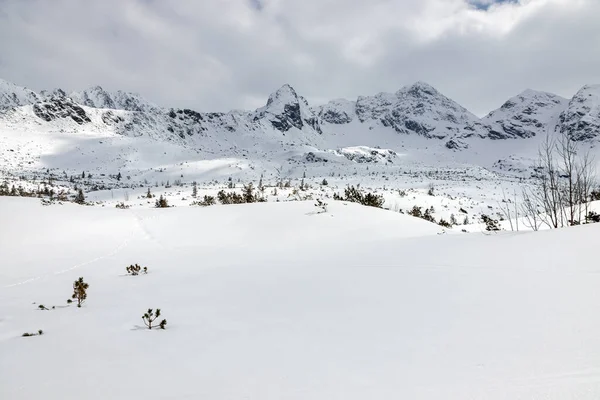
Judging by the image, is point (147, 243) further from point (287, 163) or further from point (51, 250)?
point (287, 163)

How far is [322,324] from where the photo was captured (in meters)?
3.39

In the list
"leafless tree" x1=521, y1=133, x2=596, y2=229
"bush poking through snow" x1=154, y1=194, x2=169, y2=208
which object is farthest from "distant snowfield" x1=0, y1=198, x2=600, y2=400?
"bush poking through snow" x1=154, y1=194, x2=169, y2=208

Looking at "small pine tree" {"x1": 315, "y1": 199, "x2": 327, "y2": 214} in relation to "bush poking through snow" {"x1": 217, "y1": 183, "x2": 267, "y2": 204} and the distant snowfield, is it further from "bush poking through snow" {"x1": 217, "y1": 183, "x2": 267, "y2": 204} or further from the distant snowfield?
"bush poking through snow" {"x1": 217, "y1": 183, "x2": 267, "y2": 204}

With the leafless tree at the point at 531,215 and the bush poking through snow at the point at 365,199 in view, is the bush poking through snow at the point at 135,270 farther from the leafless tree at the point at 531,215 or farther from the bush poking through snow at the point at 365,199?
the bush poking through snow at the point at 365,199

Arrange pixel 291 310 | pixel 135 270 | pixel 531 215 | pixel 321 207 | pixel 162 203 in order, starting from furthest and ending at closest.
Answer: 1. pixel 162 203
2. pixel 321 207
3. pixel 531 215
4. pixel 135 270
5. pixel 291 310

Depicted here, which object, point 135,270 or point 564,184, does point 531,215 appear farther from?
point 135,270

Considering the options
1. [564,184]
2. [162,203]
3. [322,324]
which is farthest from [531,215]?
[162,203]

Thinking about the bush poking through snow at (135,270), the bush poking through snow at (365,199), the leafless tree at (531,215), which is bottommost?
the bush poking through snow at (135,270)

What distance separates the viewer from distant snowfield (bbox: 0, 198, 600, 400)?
2145mm

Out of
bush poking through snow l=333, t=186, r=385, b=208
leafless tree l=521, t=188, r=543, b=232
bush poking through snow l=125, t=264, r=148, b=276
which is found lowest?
bush poking through snow l=125, t=264, r=148, b=276

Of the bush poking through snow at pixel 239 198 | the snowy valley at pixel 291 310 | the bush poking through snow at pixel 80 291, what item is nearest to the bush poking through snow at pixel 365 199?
the bush poking through snow at pixel 239 198

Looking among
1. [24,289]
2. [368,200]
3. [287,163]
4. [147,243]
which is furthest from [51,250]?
[287,163]

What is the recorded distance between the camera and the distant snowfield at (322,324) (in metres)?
2.14

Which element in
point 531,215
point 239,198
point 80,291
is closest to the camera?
point 80,291
